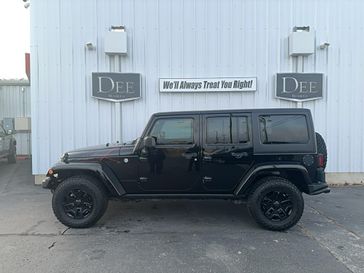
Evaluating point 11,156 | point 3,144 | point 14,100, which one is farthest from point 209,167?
point 14,100

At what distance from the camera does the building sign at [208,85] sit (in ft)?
29.9

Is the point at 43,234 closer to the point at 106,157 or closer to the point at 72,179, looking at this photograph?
the point at 72,179

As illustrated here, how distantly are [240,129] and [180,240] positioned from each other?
2.04 metres

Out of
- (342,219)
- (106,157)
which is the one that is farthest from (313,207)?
(106,157)

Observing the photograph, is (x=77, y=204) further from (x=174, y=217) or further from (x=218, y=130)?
(x=218, y=130)

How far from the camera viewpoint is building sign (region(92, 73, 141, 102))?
9.03 metres

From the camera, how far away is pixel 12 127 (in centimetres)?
1315

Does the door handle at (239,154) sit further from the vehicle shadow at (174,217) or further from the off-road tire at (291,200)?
the vehicle shadow at (174,217)

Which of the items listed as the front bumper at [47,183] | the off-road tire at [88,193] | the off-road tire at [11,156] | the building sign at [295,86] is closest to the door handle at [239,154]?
the off-road tire at [88,193]

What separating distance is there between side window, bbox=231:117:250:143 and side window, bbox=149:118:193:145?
72 cm

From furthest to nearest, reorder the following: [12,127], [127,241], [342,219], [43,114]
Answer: [12,127] → [43,114] → [342,219] → [127,241]

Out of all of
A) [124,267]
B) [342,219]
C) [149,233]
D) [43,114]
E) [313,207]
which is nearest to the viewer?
[124,267]

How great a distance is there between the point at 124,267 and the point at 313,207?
450 cm

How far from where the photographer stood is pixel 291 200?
18.3 ft
